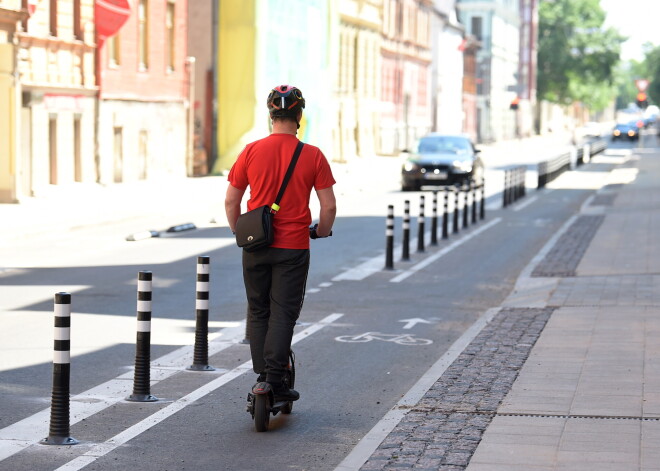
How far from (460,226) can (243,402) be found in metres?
18.5

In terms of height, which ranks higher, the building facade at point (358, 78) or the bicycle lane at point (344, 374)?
the building facade at point (358, 78)

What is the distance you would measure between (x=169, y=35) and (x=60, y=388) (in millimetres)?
35527

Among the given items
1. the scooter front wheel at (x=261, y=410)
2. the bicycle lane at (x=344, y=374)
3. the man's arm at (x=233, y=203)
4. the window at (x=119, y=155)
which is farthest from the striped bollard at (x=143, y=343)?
the window at (x=119, y=155)

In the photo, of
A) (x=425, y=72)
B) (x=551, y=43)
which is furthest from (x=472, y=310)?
(x=551, y=43)

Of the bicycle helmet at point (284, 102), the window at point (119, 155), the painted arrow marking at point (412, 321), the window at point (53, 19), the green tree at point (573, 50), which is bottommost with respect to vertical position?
the painted arrow marking at point (412, 321)

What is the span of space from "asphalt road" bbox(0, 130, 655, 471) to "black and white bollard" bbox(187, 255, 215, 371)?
0.11m

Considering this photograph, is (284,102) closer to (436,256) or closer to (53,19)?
(436,256)

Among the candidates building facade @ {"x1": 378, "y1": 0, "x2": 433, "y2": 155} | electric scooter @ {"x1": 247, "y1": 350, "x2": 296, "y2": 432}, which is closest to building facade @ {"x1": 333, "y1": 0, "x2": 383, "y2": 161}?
building facade @ {"x1": 378, "y1": 0, "x2": 433, "y2": 155}

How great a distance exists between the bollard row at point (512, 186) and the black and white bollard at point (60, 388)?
26764 millimetres

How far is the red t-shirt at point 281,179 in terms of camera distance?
8.31m

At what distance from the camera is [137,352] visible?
359 inches

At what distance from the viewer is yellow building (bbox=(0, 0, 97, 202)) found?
2962 centimetres

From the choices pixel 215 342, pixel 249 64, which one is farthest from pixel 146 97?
pixel 215 342

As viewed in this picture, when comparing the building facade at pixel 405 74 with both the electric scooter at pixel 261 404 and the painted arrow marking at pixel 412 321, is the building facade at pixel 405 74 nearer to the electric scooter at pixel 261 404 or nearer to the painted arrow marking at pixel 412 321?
the painted arrow marking at pixel 412 321
